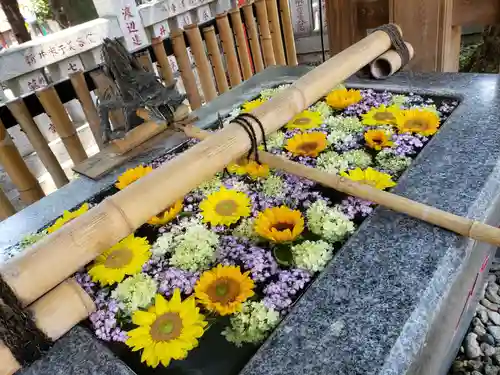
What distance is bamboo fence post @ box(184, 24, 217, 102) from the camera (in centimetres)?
388

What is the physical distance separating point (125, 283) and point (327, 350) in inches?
29.7

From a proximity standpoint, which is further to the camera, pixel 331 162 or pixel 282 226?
pixel 331 162

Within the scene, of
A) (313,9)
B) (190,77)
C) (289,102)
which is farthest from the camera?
(313,9)

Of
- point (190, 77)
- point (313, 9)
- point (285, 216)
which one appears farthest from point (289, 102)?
point (313, 9)

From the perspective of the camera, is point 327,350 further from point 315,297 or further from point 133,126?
point 133,126

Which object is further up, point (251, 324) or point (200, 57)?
point (200, 57)

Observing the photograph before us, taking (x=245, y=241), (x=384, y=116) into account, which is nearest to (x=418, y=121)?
(x=384, y=116)

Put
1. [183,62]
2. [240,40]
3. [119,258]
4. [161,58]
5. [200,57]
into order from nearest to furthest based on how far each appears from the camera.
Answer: [119,258] < [161,58] < [183,62] < [200,57] < [240,40]

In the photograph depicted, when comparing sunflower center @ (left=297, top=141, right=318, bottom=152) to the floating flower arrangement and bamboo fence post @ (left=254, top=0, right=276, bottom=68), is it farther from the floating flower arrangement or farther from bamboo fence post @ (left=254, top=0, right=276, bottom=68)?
bamboo fence post @ (left=254, top=0, right=276, bottom=68)

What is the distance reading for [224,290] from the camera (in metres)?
1.37

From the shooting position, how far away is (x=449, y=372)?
2.06 m

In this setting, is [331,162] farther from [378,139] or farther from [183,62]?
[183,62]

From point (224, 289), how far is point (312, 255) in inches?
12.5

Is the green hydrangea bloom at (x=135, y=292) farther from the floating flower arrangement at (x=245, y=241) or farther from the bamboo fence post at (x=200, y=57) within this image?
the bamboo fence post at (x=200, y=57)
